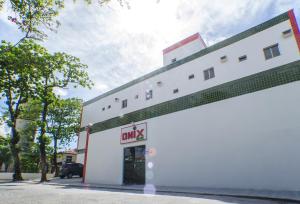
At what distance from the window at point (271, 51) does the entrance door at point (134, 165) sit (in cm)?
980

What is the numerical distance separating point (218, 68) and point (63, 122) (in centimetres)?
2278

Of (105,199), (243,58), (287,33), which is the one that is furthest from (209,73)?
(105,199)

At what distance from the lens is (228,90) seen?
10906mm

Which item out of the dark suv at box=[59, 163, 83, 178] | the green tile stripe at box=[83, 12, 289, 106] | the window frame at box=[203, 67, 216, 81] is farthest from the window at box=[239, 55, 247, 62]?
the dark suv at box=[59, 163, 83, 178]

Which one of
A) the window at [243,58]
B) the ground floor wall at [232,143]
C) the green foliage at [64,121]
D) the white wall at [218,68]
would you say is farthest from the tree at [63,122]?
the window at [243,58]

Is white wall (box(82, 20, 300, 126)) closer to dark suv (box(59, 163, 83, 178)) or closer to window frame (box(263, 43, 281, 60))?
window frame (box(263, 43, 281, 60))

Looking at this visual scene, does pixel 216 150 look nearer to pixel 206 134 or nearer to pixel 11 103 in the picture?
pixel 206 134

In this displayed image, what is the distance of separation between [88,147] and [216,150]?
1313cm

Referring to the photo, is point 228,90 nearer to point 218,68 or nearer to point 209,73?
point 218,68

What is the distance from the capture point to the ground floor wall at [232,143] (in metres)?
8.57

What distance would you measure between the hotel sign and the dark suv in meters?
10.3

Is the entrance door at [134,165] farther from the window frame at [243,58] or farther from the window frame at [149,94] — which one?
the window frame at [243,58]

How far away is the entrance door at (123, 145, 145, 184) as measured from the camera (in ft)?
44.9

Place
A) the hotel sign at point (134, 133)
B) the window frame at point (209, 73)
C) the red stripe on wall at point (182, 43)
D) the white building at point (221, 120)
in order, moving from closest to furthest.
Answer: the white building at point (221, 120), the window frame at point (209, 73), the hotel sign at point (134, 133), the red stripe on wall at point (182, 43)
